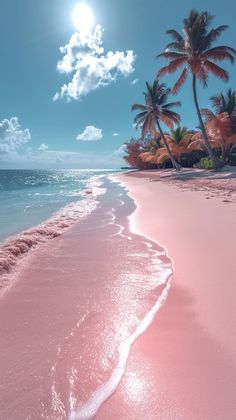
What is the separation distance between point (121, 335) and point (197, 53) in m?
23.2

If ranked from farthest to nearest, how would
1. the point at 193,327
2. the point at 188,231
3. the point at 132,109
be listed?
the point at 132,109 < the point at 188,231 < the point at 193,327

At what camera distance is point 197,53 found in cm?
2000

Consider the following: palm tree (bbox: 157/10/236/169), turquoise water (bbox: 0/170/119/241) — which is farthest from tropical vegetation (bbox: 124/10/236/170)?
turquoise water (bbox: 0/170/119/241)

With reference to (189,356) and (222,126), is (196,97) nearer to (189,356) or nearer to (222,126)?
(222,126)

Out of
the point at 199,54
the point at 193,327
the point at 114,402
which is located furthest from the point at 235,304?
the point at 199,54

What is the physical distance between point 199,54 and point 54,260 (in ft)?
71.7

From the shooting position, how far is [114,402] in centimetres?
150

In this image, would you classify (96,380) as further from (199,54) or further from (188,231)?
(199,54)

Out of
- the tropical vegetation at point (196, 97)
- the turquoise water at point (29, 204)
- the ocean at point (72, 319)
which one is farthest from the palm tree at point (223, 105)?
the ocean at point (72, 319)

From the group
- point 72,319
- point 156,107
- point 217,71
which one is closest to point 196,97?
point 217,71

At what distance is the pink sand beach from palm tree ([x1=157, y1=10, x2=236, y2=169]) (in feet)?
65.6

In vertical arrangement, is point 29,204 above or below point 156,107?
below

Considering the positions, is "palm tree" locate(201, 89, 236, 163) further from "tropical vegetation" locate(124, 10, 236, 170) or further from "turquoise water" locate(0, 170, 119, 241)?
"turquoise water" locate(0, 170, 119, 241)

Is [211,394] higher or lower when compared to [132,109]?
lower
